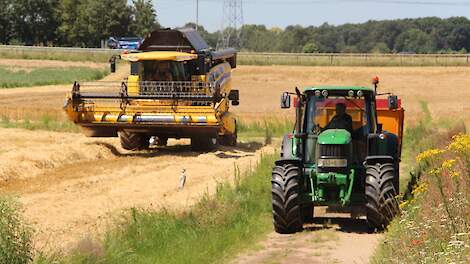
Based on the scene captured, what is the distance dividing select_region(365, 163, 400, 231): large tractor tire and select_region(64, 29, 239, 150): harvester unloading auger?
978 centimetres

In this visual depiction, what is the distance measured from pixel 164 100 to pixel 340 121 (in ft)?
32.8

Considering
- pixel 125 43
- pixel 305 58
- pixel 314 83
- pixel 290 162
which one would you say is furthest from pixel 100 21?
pixel 290 162

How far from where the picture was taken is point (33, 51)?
68.2 m

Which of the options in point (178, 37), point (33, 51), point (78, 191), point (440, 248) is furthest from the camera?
point (33, 51)

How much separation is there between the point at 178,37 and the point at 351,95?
1216cm

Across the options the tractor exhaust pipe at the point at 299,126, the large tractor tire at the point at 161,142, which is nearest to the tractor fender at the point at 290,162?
the tractor exhaust pipe at the point at 299,126

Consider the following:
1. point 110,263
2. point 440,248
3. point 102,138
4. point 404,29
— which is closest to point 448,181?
point 440,248

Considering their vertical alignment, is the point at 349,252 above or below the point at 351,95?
below

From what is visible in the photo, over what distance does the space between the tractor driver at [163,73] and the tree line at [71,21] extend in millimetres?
63534

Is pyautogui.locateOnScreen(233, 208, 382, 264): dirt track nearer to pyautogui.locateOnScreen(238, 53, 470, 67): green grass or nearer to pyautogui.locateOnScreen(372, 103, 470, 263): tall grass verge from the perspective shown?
pyautogui.locateOnScreen(372, 103, 470, 263): tall grass verge

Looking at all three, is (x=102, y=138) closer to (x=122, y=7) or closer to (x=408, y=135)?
(x=408, y=135)

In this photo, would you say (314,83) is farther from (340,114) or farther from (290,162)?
(290,162)

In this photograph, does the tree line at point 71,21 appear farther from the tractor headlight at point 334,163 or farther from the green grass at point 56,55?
the tractor headlight at point 334,163

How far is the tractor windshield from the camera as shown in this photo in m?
13.4
